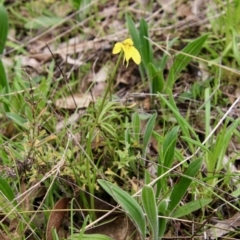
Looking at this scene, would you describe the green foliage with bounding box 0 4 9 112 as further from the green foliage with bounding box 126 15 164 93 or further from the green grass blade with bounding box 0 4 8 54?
the green foliage with bounding box 126 15 164 93

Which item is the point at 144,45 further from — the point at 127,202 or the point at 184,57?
the point at 127,202

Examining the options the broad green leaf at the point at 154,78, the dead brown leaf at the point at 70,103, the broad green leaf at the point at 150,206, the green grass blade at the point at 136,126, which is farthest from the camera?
the dead brown leaf at the point at 70,103

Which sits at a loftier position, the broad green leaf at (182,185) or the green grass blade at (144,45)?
the green grass blade at (144,45)

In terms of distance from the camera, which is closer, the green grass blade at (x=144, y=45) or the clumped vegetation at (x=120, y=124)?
the clumped vegetation at (x=120, y=124)

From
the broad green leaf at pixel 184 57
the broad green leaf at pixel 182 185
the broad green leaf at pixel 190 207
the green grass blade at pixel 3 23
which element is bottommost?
the broad green leaf at pixel 190 207

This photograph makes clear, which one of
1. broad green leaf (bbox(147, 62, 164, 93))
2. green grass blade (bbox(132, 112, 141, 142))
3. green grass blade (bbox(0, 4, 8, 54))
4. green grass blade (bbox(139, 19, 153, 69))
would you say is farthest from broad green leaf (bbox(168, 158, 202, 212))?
green grass blade (bbox(0, 4, 8, 54))

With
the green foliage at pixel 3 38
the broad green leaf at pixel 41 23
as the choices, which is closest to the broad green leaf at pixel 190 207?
the green foliage at pixel 3 38

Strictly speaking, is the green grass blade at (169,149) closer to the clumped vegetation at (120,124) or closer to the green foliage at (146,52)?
the clumped vegetation at (120,124)

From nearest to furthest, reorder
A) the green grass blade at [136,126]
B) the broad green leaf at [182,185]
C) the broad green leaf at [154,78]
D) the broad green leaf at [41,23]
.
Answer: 1. the broad green leaf at [182,185]
2. the green grass blade at [136,126]
3. the broad green leaf at [154,78]
4. the broad green leaf at [41,23]
